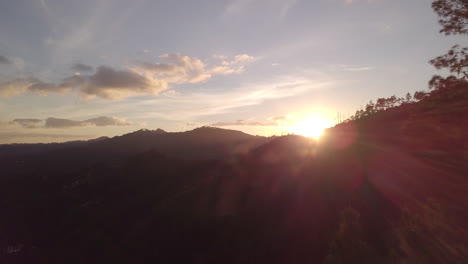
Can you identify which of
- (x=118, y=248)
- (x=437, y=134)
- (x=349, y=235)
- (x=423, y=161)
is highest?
(x=437, y=134)

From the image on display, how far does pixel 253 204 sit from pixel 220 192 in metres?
6.86

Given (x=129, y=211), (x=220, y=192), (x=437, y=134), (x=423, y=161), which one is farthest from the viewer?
(x=129, y=211)

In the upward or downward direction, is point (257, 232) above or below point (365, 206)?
below

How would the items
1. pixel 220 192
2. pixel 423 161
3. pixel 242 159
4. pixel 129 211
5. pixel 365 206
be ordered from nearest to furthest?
pixel 365 206
pixel 423 161
pixel 220 192
pixel 242 159
pixel 129 211

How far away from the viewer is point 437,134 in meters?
21.7

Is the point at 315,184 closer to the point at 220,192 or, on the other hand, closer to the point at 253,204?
the point at 253,204

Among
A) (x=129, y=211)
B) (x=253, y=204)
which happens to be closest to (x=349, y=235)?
(x=253, y=204)

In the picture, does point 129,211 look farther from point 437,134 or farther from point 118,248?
point 437,134

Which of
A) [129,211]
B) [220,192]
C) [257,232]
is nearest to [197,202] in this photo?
[220,192]

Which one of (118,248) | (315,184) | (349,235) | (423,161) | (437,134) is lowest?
(118,248)

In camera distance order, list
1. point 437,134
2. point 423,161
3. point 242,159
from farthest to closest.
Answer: point 242,159 → point 437,134 → point 423,161

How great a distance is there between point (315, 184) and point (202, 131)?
152 m

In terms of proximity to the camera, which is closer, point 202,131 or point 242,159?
point 242,159

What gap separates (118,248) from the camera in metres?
32.5
